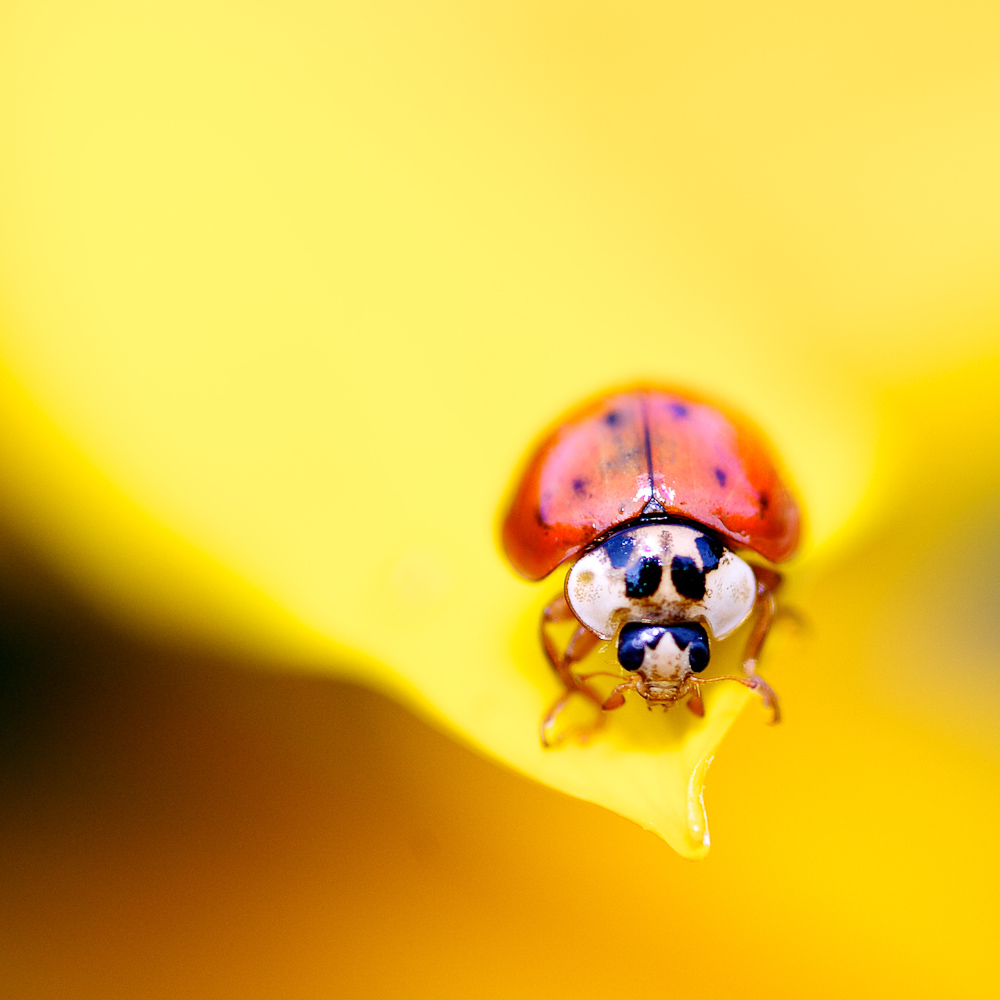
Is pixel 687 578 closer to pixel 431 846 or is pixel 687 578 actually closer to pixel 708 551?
pixel 708 551

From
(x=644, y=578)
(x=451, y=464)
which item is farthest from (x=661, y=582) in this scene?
(x=451, y=464)

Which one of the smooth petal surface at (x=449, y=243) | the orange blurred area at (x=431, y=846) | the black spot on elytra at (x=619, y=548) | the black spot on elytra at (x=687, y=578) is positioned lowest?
the orange blurred area at (x=431, y=846)

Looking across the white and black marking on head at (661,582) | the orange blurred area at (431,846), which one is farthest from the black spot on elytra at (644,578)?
the orange blurred area at (431,846)

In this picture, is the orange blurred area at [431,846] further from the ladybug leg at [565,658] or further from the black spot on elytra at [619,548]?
the black spot on elytra at [619,548]

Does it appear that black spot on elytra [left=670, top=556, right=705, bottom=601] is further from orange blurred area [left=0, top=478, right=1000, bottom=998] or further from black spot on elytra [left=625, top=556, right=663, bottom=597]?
orange blurred area [left=0, top=478, right=1000, bottom=998]

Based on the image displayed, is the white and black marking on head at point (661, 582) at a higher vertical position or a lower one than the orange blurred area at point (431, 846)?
higher

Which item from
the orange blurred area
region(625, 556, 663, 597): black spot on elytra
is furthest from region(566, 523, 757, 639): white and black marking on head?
the orange blurred area

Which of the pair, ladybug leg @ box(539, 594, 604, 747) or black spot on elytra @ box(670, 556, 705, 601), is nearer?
ladybug leg @ box(539, 594, 604, 747)

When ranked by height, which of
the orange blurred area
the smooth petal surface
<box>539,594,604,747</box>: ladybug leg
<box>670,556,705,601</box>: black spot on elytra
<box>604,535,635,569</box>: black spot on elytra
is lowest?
the orange blurred area
